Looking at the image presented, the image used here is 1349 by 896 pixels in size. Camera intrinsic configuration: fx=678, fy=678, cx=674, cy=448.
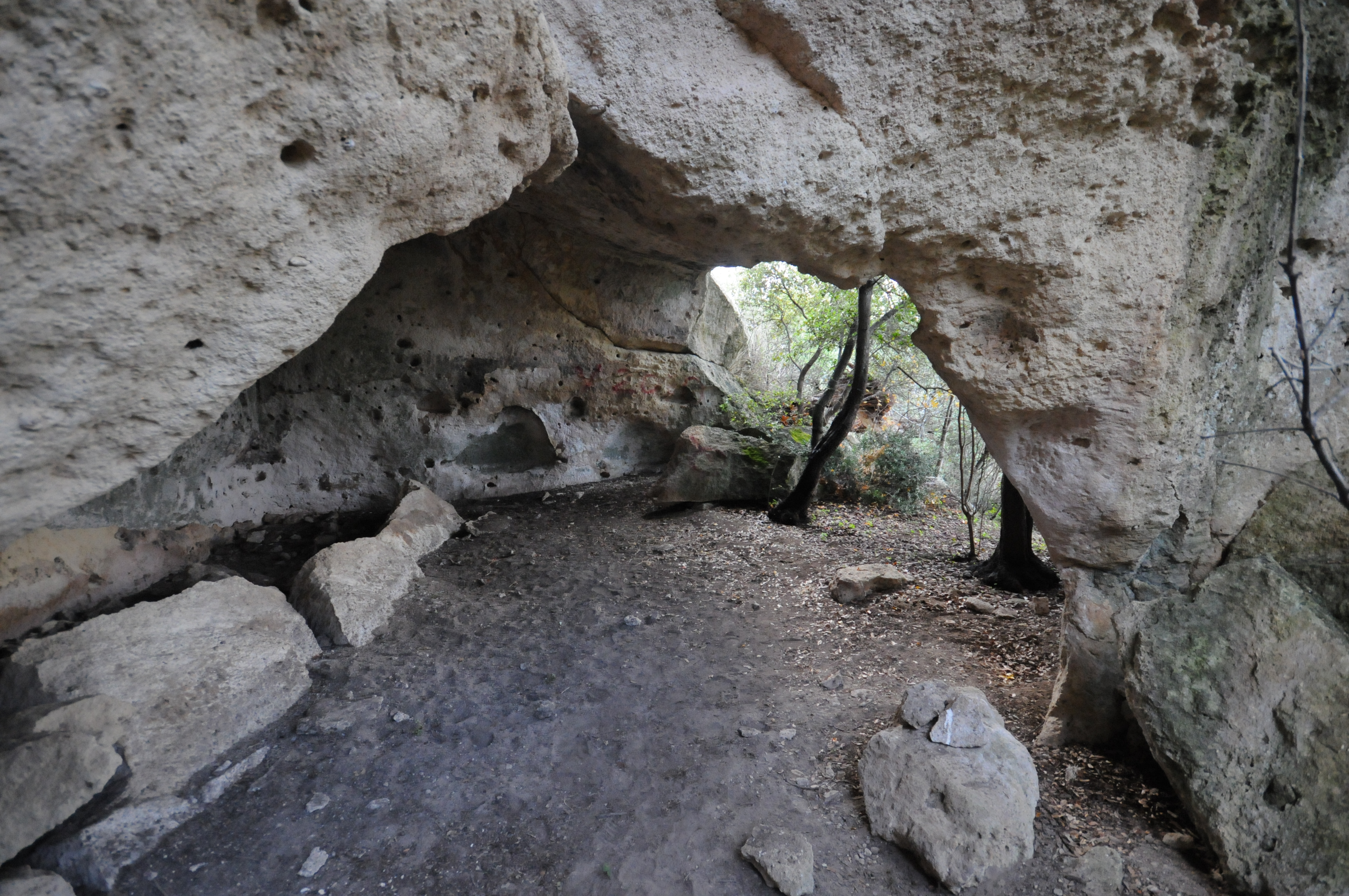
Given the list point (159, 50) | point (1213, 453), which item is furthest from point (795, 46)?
point (1213, 453)

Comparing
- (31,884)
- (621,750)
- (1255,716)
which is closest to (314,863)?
(31,884)

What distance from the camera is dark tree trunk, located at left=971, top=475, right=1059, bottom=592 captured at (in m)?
4.66

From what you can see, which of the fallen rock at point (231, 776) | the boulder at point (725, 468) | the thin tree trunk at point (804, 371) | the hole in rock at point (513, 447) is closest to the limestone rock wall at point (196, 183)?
the fallen rock at point (231, 776)

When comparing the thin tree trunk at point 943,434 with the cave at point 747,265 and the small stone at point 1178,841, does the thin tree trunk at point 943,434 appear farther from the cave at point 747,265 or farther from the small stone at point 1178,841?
the small stone at point 1178,841

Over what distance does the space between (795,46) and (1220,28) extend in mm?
1612

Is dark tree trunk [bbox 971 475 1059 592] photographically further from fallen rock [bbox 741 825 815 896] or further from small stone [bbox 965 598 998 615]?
fallen rock [bbox 741 825 815 896]

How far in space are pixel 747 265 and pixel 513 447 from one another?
3.79 m

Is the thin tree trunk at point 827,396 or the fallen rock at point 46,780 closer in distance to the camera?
the fallen rock at point 46,780

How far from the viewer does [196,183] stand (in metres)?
1.53

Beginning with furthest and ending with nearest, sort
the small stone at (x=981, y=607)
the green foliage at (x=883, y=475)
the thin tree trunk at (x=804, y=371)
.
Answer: the thin tree trunk at (x=804, y=371) → the green foliage at (x=883, y=475) → the small stone at (x=981, y=607)

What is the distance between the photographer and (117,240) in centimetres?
149

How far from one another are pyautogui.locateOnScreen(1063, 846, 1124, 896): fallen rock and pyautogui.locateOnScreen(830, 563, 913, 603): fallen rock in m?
2.08

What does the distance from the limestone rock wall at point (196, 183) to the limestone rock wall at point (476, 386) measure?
351 centimetres

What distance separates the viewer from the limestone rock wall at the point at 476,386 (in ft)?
18.1
